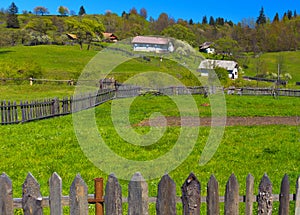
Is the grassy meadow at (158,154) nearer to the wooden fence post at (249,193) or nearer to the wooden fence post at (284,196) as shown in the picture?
the wooden fence post at (284,196)

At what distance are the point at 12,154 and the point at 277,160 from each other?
288 inches

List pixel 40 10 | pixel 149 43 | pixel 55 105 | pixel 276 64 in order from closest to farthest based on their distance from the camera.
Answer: pixel 55 105 < pixel 276 64 < pixel 149 43 < pixel 40 10

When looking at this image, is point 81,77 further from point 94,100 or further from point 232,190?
point 232,190

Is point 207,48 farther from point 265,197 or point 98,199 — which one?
point 98,199

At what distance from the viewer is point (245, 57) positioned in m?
106

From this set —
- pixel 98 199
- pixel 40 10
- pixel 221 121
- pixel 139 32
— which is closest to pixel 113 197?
pixel 98 199

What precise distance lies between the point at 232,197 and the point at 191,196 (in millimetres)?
483

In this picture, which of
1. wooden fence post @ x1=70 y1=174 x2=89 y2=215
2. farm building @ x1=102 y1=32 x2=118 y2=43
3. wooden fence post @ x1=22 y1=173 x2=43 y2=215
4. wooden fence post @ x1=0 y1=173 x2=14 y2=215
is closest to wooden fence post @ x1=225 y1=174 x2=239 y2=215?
wooden fence post @ x1=70 y1=174 x2=89 y2=215

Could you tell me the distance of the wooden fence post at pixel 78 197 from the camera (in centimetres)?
346

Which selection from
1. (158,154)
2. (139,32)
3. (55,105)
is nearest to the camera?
(158,154)

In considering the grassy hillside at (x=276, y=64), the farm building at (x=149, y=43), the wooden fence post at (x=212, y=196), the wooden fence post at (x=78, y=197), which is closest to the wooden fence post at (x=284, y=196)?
the wooden fence post at (x=212, y=196)

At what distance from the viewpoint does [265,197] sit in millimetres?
3781

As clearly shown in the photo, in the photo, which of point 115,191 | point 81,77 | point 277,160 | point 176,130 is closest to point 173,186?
point 115,191

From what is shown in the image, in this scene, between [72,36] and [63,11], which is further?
[63,11]
